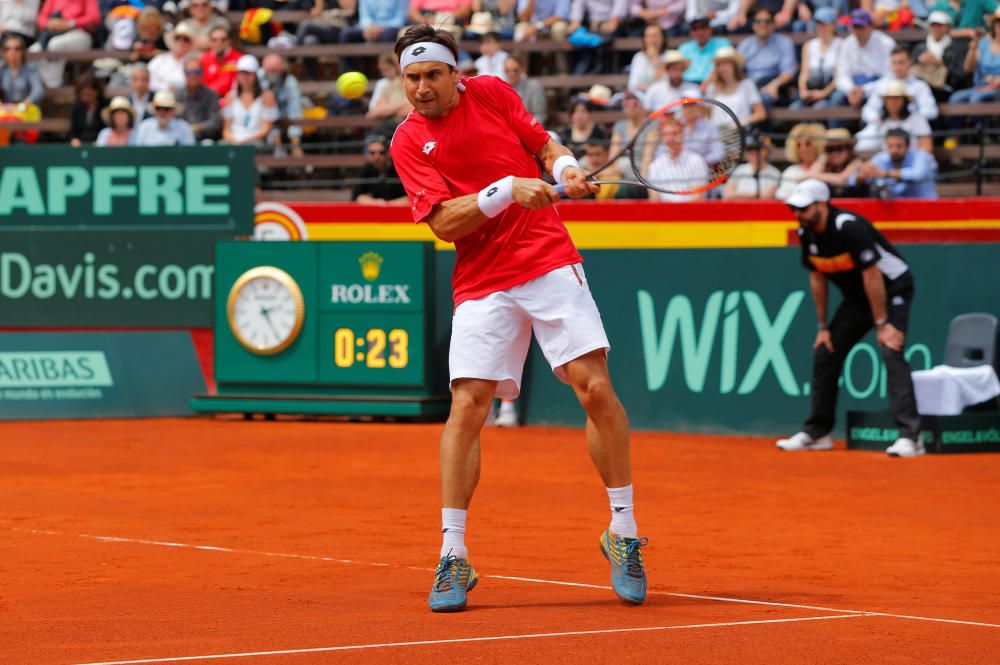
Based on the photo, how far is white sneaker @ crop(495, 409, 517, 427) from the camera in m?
13.8

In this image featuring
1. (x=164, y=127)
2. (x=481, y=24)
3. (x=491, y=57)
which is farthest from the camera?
(x=481, y=24)

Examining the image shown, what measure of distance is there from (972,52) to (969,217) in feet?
7.45

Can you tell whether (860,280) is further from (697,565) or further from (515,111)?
(515,111)

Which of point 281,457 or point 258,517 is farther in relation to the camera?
point 281,457

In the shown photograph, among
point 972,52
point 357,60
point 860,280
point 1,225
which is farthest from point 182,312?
point 972,52

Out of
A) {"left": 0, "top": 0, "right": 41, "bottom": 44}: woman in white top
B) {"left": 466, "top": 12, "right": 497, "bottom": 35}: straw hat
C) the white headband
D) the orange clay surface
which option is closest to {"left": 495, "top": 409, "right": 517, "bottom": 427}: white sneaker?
the orange clay surface

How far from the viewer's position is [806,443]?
1198cm

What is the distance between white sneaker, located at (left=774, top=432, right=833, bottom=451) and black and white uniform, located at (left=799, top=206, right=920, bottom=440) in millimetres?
282

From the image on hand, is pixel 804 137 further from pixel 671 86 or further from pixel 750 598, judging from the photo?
pixel 750 598

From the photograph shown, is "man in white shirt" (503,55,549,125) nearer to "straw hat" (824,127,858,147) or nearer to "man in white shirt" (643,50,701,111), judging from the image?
"man in white shirt" (643,50,701,111)

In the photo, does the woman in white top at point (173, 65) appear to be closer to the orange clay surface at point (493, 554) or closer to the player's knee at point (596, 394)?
the orange clay surface at point (493, 554)

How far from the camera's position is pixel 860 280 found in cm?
1150

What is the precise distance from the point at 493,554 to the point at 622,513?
57.4 inches

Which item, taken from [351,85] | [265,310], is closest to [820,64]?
[351,85]
